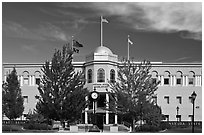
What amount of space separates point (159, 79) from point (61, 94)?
16682 mm

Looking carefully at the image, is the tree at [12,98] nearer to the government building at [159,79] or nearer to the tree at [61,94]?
the government building at [159,79]

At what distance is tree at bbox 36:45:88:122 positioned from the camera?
2061 centimetres

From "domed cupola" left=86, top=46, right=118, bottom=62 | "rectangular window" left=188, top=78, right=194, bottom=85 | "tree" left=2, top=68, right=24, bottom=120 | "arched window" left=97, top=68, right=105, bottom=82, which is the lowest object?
"tree" left=2, top=68, right=24, bottom=120

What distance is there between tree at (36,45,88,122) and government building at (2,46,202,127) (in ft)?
39.9

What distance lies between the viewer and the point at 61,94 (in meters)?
20.9

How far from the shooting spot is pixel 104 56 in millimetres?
33781

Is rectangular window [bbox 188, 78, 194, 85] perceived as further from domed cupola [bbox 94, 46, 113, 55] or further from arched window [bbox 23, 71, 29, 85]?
arched window [bbox 23, 71, 29, 85]

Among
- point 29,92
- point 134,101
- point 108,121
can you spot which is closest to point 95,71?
point 108,121

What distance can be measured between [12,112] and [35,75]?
763 centimetres

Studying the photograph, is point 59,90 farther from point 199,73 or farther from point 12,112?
point 199,73

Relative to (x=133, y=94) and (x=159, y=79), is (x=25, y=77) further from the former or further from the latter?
(x=133, y=94)

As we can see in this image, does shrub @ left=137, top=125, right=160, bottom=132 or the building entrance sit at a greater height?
shrub @ left=137, top=125, right=160, bottom=132

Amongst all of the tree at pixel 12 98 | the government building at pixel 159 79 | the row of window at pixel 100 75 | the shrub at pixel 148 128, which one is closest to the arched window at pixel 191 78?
the government building at pixel 159 79

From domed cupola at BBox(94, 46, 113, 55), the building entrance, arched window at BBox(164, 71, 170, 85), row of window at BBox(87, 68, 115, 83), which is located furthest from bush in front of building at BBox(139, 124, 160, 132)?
arched window at BBox(164, 71, 170, 85)
